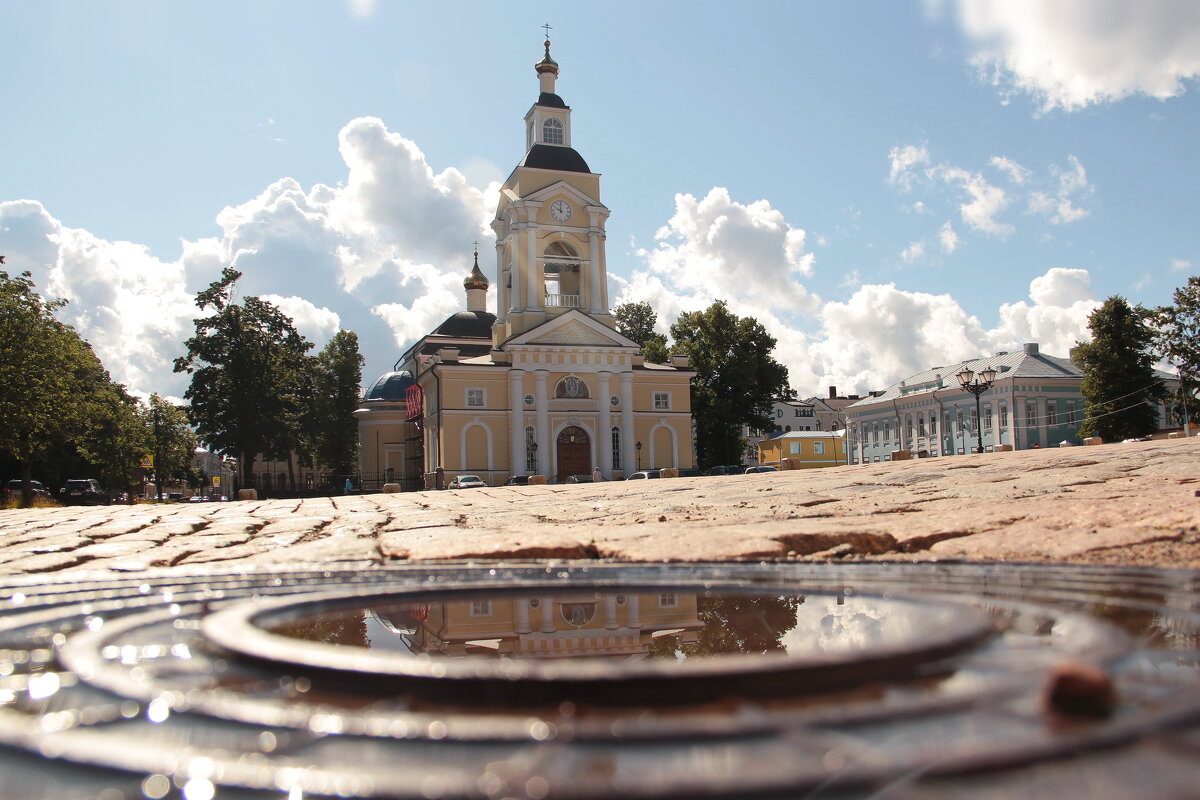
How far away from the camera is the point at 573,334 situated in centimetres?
4528

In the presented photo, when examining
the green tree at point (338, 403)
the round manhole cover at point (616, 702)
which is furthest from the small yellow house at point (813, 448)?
the round manhole cover at point (616, 702)

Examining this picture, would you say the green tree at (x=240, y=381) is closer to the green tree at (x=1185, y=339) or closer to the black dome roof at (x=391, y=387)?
the black dome roof at (x=391, y=387)

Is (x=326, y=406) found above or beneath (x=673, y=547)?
above

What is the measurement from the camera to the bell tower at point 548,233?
45906mm

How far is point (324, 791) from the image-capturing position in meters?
1.41

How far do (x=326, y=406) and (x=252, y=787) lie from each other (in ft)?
198

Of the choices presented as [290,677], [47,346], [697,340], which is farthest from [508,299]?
[290,677]

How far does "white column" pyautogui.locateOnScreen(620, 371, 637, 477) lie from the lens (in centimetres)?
4547

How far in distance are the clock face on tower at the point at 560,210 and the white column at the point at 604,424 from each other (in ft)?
27.3

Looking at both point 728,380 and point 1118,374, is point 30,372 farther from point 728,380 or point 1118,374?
point 1118,374

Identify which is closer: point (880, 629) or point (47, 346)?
point (880, 629)

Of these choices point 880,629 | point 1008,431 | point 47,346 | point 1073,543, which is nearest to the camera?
point 880,629

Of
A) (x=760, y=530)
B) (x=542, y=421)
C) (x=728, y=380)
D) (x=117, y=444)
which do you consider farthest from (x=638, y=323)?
(x=760, y=530)

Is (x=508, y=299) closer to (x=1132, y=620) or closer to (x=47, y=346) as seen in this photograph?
(x=47, y=346)
